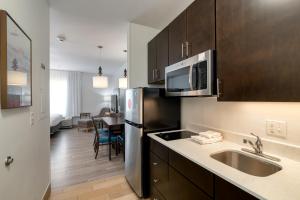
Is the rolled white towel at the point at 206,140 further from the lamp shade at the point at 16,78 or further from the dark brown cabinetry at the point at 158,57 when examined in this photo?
the lamp shade at the point at 16,78

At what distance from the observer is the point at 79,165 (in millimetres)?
3039

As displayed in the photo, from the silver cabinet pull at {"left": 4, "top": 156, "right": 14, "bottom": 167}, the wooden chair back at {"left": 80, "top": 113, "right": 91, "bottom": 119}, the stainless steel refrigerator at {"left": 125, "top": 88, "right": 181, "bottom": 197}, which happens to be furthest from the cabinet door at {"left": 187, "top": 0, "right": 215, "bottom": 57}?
the wooden chair back at {"left": 80, "top": 113, "right": 91, "bottom": 119}

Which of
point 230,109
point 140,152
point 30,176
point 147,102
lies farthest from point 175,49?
point 30,176

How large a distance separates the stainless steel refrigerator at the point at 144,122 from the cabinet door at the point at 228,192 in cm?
113

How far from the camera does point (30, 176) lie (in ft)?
4.69

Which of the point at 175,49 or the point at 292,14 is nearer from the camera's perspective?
the point at 292,14

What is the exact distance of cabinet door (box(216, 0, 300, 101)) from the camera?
819 mm

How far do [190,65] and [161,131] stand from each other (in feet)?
3.29

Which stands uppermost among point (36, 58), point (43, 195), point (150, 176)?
point (36, 58)

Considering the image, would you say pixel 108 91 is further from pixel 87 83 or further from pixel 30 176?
pixel 30 176

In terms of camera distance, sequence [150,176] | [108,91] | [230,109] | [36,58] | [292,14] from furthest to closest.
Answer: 1. [108,91]
2. [150,176]
3. [36,58]
4. [230,109]
5. [292,14]

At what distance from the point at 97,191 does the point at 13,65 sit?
1936 mm

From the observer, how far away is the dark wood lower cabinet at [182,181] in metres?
0.90

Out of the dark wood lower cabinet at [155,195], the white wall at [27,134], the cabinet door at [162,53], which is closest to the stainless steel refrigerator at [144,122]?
the dark wood lower cabinet at [155,195]
